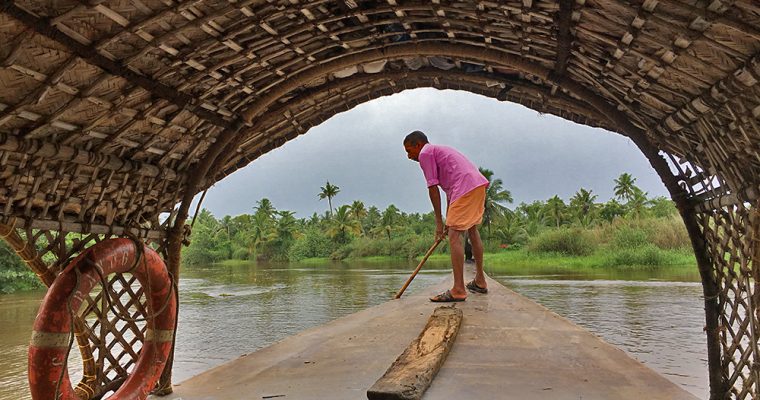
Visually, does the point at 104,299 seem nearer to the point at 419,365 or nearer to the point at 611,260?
the point at 419,365

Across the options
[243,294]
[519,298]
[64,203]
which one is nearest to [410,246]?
[243,294]

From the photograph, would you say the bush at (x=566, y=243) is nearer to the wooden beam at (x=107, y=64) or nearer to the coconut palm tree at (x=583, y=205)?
the coconut palm tree at (x=583, y=205)

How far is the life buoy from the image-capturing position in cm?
168

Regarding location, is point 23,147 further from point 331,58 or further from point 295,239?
point 295,239

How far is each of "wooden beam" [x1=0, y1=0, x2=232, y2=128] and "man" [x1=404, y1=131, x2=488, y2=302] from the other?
63.2 inches

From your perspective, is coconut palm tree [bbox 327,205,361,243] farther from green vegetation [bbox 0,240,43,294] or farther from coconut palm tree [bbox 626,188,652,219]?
green vegetation [bbox 0,240,43,294]

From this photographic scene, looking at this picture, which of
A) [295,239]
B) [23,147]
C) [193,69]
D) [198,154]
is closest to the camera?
[23,147]

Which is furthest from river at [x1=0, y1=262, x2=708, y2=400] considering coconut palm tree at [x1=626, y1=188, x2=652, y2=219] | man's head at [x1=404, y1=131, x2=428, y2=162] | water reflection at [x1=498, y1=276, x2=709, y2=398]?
coconut palm tree at [x1=626, y1=188, x2=652, y2=219]

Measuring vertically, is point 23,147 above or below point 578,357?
above

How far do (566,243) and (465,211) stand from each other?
2194 cm

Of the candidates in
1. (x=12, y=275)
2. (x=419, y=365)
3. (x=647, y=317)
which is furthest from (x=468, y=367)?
(x=12, y=275)

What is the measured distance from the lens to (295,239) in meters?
42.8

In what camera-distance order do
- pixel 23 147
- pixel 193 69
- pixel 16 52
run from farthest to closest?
pixel 193 69, pixel 23 147, pixel 16 52

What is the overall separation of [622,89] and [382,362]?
163 centimetres
